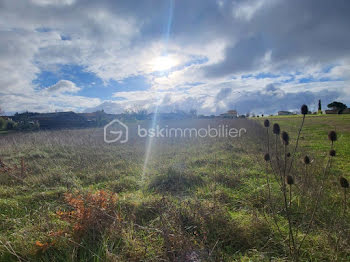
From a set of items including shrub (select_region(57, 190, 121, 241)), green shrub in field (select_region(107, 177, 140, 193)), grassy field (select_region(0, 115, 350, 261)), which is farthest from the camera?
green shrub in field (select_region(107, 177, 140, 193))

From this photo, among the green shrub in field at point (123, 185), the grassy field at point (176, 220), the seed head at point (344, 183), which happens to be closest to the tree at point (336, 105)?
the grassy field at point (176, 220)

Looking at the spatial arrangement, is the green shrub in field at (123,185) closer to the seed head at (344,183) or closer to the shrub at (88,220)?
the shrub at (88,220)

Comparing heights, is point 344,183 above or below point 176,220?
above

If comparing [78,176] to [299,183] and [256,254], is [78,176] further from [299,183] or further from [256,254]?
[299,183]

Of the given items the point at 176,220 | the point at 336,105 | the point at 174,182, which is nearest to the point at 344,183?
the point at 176,220

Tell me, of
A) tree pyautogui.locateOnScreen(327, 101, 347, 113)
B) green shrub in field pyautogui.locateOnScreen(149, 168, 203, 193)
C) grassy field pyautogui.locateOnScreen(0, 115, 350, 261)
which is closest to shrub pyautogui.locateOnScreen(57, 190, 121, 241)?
grassy field pyautogui.locateOnScreen(0, 115, 350, 261)

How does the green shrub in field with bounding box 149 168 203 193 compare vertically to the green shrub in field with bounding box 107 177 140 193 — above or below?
above

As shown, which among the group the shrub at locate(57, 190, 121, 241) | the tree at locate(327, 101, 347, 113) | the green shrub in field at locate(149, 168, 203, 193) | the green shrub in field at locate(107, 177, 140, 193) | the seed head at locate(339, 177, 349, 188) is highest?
the tree at locate(327, 101, 347, 113)

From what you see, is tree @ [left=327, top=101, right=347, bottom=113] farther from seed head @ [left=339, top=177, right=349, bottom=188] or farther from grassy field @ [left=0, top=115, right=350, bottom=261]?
seed head @ [left=339, top=177, right=349, bottom=188]

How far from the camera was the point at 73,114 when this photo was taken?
2869 cm

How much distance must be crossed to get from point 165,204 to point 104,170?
11.3 ft

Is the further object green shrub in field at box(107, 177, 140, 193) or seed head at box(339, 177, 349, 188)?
green shrub in field at box(107, 177, 140, 193)

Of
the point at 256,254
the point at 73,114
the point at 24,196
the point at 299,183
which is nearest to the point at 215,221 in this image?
the point at 256,254

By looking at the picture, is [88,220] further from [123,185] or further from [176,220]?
[123,185]
